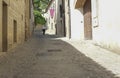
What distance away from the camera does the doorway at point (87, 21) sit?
1970cm

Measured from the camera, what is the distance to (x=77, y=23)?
2270cm

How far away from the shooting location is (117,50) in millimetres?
11719

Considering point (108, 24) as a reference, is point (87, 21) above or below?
above

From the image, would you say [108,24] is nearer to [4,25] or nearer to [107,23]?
[107,23]

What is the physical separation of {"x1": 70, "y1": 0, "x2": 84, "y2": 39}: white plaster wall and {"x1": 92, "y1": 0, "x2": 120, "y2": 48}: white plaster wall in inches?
249

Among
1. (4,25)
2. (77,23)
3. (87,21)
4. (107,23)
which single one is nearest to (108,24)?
(107,23)

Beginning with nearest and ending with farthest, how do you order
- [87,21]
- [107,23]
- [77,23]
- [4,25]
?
[4,25]
[107,23]
[87,21]
[77,23]

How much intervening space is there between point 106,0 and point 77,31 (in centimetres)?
946

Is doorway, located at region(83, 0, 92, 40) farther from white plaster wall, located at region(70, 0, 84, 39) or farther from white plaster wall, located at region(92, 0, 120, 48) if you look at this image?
white plaster wall, located at region(92, 0, 120, 48)

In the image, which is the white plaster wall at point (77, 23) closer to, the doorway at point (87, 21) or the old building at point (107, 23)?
the doorway at point (87, 21)

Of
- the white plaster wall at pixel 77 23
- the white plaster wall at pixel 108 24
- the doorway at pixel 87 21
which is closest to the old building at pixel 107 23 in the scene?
the white plaster wall at pixel 108 24

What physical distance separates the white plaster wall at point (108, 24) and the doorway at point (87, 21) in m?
3.94

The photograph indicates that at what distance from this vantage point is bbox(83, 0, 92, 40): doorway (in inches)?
776

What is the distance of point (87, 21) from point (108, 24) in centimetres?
750
